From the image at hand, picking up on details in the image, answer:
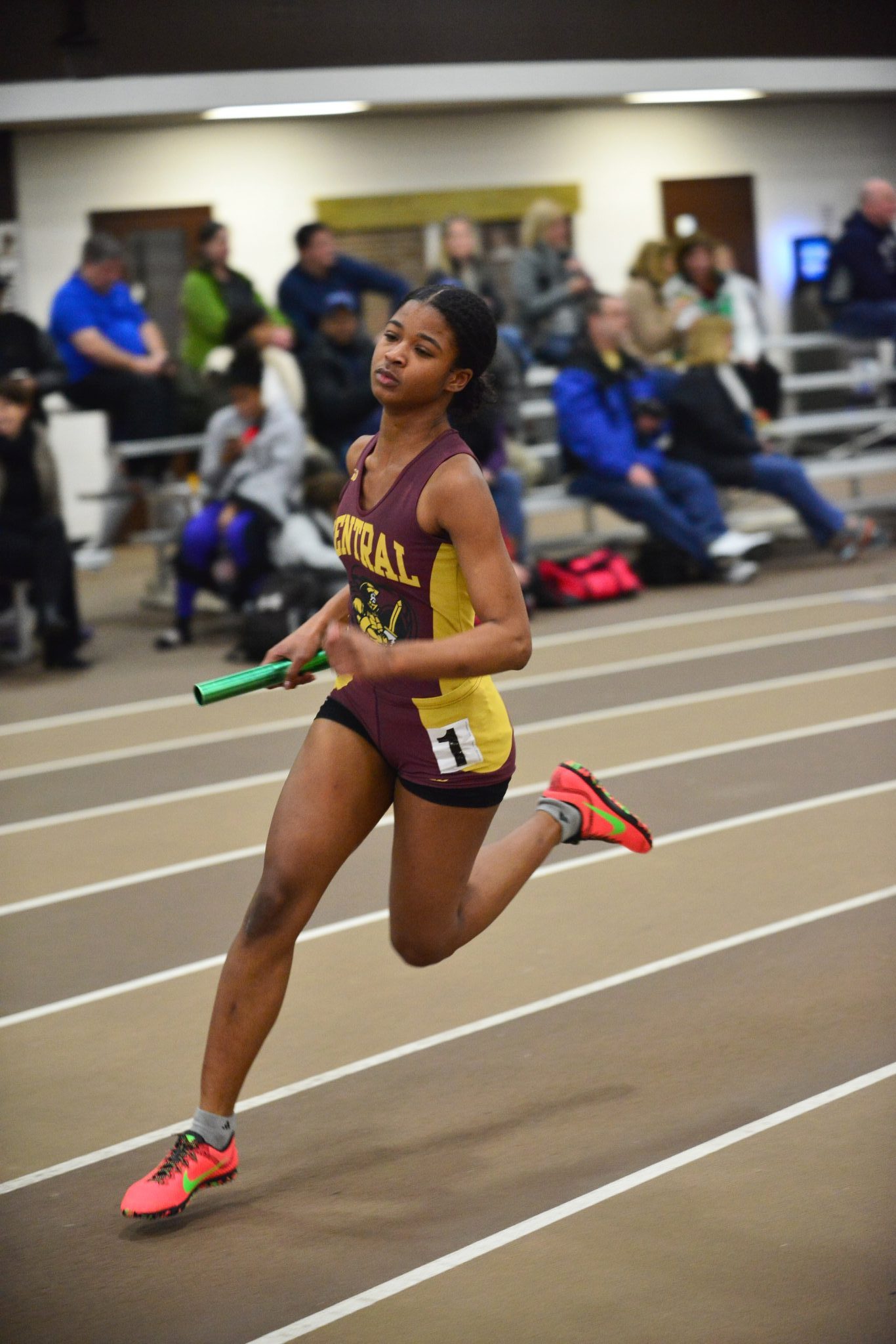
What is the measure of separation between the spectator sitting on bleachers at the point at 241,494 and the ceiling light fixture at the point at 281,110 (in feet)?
16.9

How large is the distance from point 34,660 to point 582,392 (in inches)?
153

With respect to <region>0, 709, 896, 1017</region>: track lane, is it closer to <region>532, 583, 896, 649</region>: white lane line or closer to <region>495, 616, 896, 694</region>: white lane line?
<region>495, 616, 896, 694</region>: white lane line

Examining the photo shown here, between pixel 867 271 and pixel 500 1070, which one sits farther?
pixel 867 271

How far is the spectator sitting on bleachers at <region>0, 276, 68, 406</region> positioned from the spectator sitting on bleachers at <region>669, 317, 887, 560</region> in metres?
4.18

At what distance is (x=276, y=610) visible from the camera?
9555 mm

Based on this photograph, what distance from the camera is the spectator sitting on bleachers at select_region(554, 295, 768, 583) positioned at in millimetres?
11242

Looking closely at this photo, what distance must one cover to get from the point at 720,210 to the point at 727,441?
25.0 feet

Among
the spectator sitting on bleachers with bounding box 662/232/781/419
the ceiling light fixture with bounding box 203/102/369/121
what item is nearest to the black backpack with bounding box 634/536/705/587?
the spectator sitting on bleachers with bounding box 662/232/781/419

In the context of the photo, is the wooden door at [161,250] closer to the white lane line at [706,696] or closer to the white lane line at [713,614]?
the white lane line at [713,614]

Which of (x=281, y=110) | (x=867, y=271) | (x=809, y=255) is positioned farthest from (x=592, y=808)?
(x=809, y=255)

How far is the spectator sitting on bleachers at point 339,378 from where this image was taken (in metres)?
10.6

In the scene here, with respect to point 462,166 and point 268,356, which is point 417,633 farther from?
point 462,166

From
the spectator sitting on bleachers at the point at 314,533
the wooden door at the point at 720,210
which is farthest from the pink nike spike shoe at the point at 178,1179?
the wooden door at the point at 720,210

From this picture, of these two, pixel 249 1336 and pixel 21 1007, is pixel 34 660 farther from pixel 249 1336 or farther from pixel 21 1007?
pixel 249 1336
